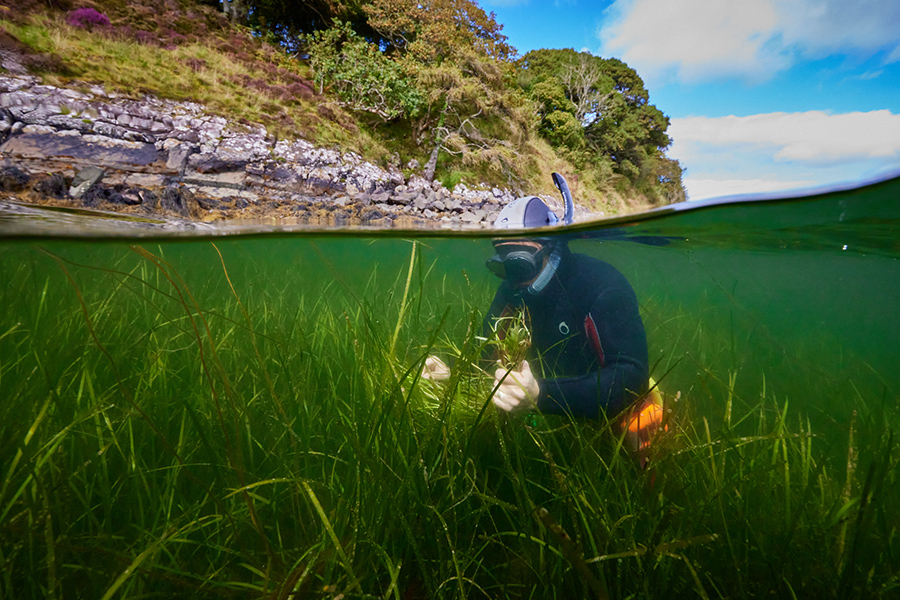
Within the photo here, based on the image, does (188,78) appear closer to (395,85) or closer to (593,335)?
(395,85)

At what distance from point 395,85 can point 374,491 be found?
1134 cm

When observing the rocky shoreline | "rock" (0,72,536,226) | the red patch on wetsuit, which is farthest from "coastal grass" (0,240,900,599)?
"rock" (0,72,536,226)

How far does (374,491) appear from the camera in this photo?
1427mm

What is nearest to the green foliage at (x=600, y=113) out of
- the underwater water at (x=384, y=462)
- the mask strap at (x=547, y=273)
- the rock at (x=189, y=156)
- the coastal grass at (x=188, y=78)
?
the rock at (x=189, y=156)

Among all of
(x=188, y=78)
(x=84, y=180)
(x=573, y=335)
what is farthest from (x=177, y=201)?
(x=188, y=78)

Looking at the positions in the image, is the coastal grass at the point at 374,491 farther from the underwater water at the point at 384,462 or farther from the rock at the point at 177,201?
the rock at the point at 177,201

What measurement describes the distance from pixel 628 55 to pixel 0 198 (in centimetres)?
780

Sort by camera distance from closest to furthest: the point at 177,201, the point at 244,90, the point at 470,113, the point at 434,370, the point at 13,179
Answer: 1. the point at 434,370
2. the point at 13,179
3. the point at 177,201
4. the point at 244,90
5. the point at 470,113

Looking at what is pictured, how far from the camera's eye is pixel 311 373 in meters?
2.26

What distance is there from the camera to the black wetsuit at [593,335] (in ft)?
6.79

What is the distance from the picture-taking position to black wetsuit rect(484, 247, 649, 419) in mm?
2070

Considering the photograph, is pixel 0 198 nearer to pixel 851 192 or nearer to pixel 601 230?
pixel 601 230

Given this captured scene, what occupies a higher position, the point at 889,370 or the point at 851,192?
the point at 851,192

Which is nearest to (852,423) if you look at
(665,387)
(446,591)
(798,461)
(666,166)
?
(798,461)
